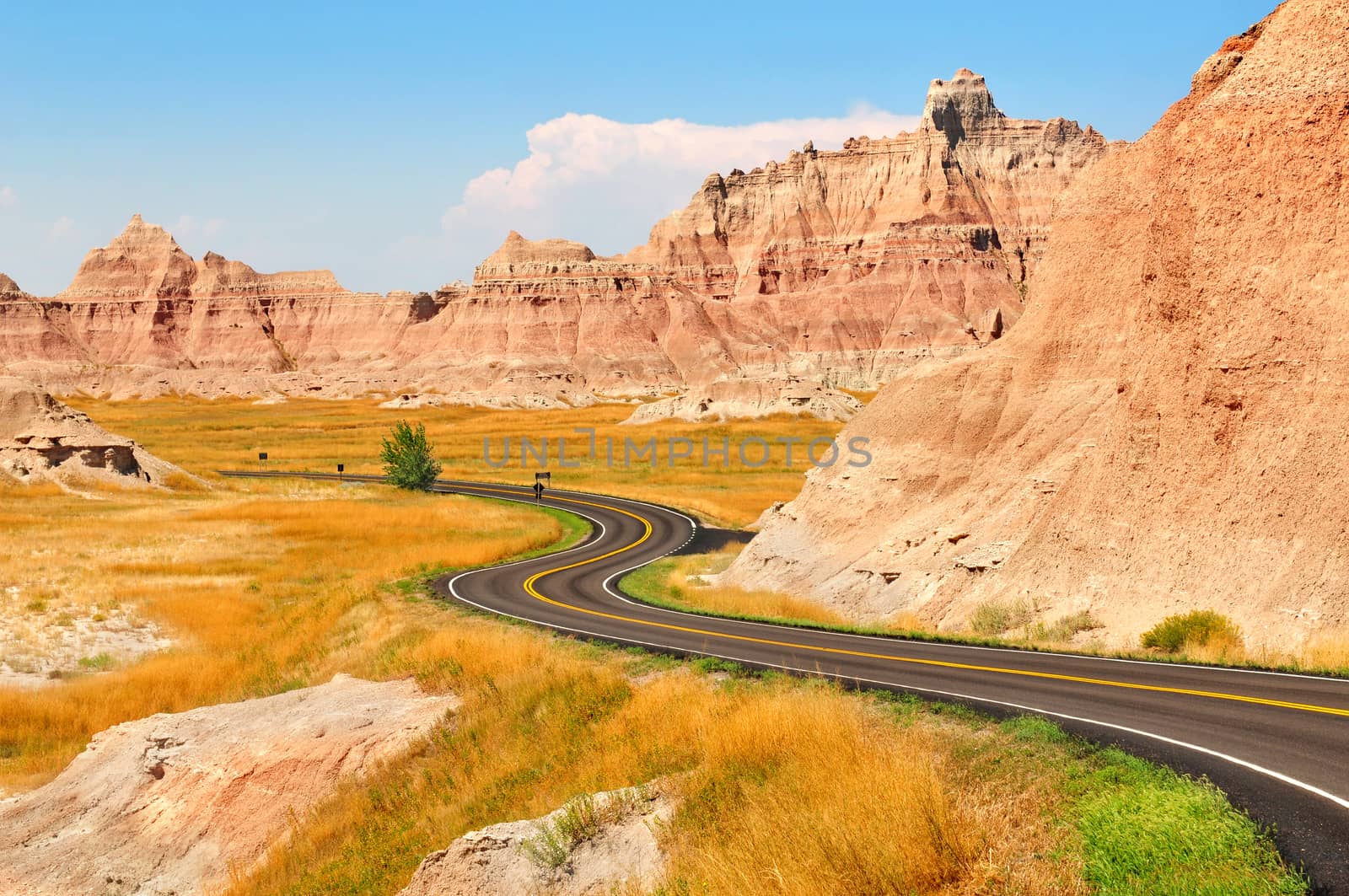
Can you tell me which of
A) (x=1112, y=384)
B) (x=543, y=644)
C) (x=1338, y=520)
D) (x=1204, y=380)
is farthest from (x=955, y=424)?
(x=543, y=644)

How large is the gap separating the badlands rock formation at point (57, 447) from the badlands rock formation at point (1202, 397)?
52770 millimetres

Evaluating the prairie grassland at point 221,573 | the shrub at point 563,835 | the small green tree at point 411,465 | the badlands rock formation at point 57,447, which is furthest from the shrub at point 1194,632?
the badlands rock formation at point 57,447

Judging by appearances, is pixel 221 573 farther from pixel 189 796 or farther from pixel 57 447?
pixel 57 447

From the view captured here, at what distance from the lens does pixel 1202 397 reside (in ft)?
65.3

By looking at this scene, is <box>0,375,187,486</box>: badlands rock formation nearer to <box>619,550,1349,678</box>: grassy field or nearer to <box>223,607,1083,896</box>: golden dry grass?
<box>619,550,1349,678</box>: grassy field

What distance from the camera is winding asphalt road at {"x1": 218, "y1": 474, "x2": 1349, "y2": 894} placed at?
27.5ft

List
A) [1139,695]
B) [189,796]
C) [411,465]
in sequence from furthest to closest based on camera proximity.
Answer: [411,465]
[189,796]
[1139,695]

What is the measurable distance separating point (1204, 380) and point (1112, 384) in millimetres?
6509

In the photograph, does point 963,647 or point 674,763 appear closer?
point 674,763

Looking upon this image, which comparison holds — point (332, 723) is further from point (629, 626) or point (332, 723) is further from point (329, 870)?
point (629, 626)

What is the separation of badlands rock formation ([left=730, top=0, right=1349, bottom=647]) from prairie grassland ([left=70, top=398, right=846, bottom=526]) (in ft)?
97.2

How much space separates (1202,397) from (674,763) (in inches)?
576

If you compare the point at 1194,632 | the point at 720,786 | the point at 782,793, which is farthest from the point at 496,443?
the point at 782,793

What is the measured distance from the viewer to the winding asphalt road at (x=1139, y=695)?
329 inches
